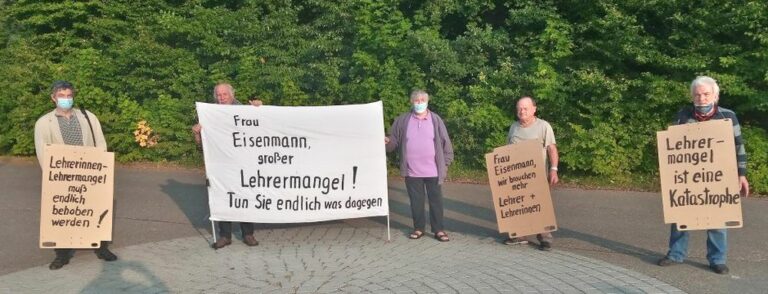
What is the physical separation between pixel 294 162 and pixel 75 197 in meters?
2.02

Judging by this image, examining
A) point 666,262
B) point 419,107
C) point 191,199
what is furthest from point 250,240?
point 666,262

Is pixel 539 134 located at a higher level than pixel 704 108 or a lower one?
lower

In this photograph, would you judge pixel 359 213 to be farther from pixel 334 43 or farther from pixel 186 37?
pixel 186 37

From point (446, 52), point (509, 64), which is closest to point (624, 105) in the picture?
point (509, 64)

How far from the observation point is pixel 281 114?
707 centimetres

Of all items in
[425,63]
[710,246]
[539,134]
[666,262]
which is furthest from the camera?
[425,63]

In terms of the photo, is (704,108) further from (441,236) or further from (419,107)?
(441,236)

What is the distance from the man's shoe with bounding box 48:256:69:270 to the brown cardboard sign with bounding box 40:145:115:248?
0.14 metres

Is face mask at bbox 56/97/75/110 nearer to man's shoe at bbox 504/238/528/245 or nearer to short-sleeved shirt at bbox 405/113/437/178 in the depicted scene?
short-sleeved shirt at bbox 405/113/437/178

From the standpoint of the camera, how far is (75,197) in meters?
6.54

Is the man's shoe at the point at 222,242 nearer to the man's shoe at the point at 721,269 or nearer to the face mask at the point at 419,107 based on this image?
the face mask at the point at 419,107

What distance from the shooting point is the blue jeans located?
585cm

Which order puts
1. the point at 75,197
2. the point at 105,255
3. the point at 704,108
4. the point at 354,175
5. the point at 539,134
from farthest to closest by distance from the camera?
the point at 354,175 < the point at 539,134 < the point at 105,255 < the point at 75,197 < the point at 704,108

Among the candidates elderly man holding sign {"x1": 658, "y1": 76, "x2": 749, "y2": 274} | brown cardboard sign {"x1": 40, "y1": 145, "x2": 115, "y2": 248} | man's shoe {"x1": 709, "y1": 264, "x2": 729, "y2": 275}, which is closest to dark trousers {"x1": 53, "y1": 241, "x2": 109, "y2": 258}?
brown cardboard sign {"x1": 40, "y1": 145, "x2": 115, "y2": 248}
